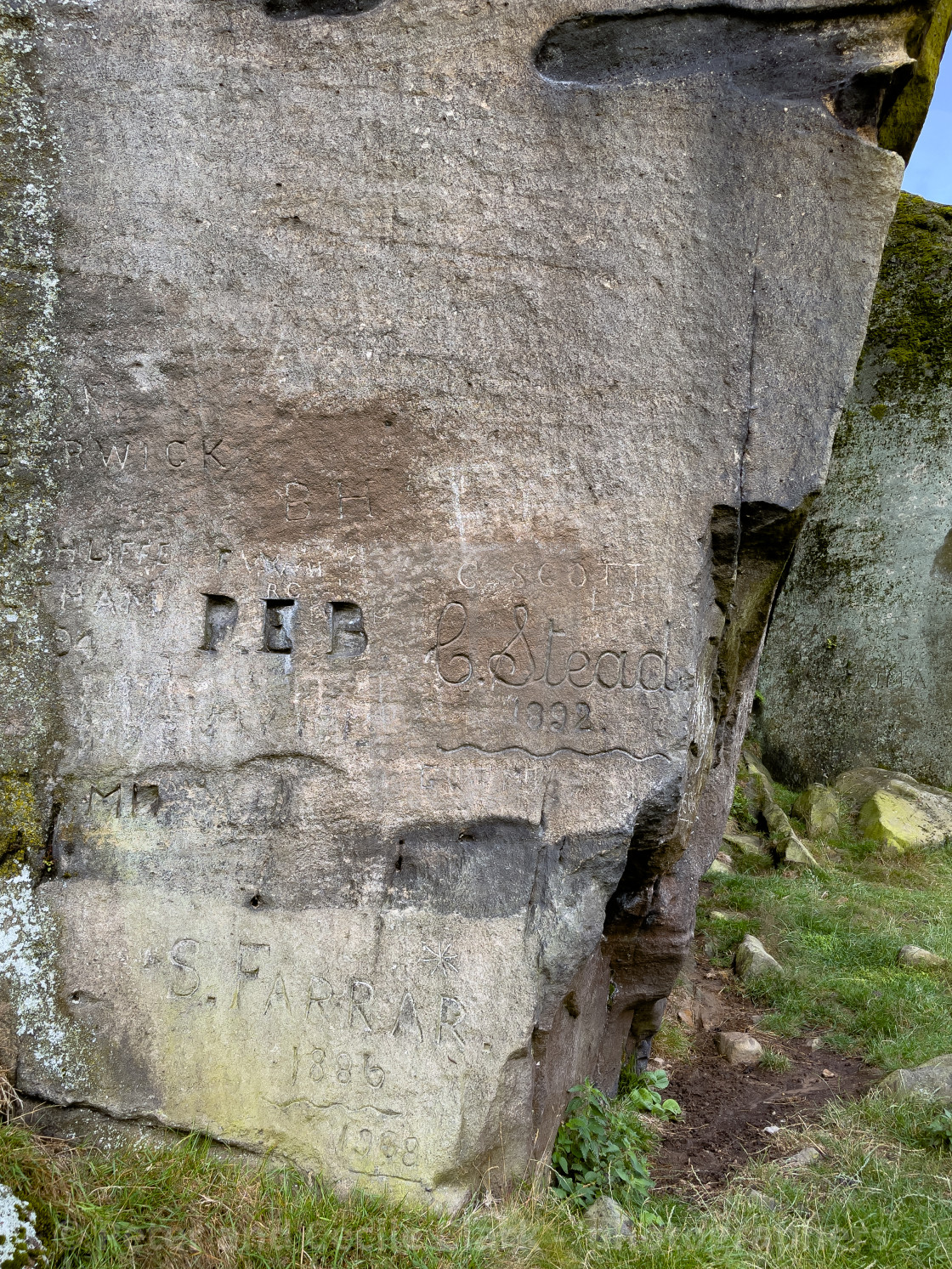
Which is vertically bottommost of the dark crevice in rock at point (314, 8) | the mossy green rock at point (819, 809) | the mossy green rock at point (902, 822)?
the mossy green rock at point (819, 809)

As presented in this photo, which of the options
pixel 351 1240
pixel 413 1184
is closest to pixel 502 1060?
pixel 413 1184

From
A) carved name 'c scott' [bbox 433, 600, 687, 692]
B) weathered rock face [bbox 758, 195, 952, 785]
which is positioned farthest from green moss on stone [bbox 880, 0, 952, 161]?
weathered rock face [bbox 758, 195, 952, 785]

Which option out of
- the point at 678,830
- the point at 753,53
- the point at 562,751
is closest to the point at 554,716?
the point at 562,751

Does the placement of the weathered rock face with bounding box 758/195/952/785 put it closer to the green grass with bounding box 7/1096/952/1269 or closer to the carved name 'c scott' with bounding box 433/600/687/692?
the green grass with bounding box 7/1096/952/1269

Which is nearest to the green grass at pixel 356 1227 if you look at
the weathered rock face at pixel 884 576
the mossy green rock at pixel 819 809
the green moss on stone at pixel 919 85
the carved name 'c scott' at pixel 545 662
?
the carved name 'c scott' at pixel 545 662

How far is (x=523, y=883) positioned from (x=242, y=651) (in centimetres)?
92

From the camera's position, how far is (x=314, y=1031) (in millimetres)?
2543

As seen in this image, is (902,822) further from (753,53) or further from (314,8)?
(314,8)

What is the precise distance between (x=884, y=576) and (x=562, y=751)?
5.11 meters

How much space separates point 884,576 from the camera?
22.8 ft

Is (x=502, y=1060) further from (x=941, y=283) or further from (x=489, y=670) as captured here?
(x=941, y=283)

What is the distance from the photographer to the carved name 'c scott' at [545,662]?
8.32 feet

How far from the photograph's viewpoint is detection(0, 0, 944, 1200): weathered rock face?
254 centimetres

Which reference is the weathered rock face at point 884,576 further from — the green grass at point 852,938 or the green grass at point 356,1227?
the green grass at point 356,1227
